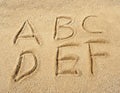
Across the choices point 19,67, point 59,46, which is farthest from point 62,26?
point 19,67

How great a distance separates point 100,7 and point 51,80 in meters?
1.03

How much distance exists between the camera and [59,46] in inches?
81.8

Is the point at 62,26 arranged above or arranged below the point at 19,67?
above

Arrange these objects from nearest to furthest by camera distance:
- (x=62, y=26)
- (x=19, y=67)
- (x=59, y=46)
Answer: (x=19, y=67)
(x=59, y=46)
(x=62, y=26)

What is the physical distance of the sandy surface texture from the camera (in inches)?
70.6

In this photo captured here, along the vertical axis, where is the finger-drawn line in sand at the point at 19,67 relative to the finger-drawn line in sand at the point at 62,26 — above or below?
below

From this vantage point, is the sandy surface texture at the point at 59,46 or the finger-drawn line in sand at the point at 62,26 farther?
the finger-drawn line in sand at the point at 62,26

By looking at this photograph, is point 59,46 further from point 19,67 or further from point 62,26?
point 19,67

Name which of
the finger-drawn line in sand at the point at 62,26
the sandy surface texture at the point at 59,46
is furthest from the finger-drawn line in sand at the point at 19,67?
the finger-drawn line in sand at the point at 62,26

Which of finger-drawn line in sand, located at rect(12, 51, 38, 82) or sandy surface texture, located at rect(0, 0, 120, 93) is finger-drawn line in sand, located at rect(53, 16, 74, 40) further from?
finger-drawn line in sand, located at rect(12, 51, 38, 82)

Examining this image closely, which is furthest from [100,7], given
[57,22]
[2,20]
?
[2,20]

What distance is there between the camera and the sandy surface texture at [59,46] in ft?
Answer: 5.89

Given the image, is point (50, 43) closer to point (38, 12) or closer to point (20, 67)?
point (20, 67)

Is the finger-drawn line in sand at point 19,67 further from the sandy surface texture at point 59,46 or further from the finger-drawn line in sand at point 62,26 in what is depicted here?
the finger-drawn line in sand at point 62,26
